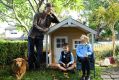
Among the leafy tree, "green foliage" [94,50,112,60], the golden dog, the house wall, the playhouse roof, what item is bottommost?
the golden dog

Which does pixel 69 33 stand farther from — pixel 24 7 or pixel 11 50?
pixel 24 7

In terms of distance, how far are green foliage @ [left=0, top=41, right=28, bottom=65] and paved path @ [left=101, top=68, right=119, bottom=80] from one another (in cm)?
415

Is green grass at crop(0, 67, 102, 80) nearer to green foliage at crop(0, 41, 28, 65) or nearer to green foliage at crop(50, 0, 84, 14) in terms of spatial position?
green foliage at crop(0, 41, 28, 65)

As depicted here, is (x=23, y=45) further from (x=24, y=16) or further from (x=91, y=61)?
(x=24, y=16)

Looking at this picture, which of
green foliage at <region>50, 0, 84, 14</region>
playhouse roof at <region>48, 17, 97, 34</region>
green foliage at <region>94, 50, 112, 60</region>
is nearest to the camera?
playhouse roof at <region>48, 17, 97, 34</region>

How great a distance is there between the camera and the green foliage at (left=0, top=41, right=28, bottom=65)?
A: 1344 cm

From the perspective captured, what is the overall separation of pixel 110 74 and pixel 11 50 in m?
4.90

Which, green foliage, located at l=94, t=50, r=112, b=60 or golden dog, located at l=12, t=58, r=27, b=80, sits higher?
green foliage, located at l=94, t=50, r=112, b=60

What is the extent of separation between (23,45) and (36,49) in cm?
250

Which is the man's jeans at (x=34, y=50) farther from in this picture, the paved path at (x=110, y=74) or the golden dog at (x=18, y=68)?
the paved path at (x=110, y=74)

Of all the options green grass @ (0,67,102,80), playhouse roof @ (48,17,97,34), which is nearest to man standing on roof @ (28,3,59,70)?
playhouse roof @ (48,17,97,34)

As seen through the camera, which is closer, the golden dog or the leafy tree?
the golden dog

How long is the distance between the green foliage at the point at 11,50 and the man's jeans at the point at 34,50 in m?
1.98

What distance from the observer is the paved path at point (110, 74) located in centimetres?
1078
